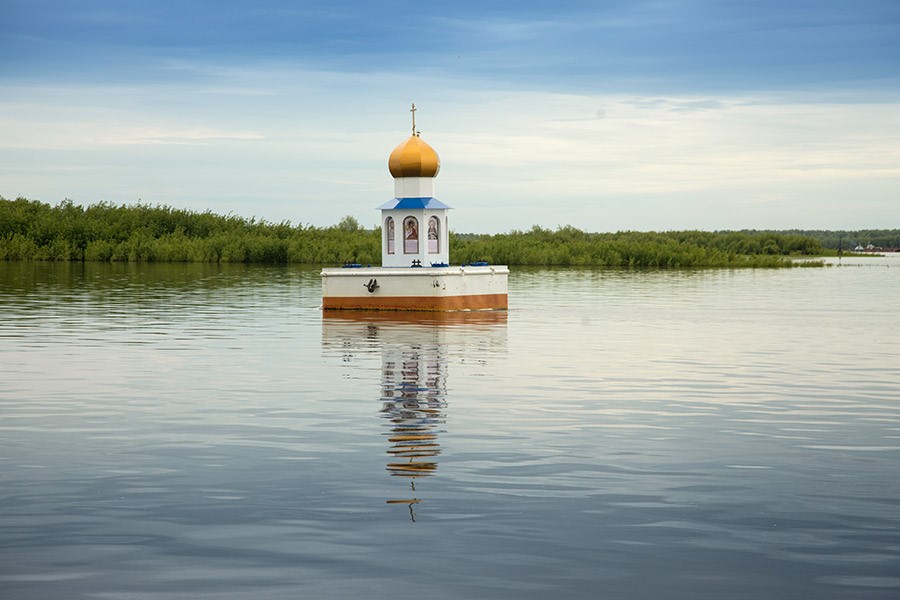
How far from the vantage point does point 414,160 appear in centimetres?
4831

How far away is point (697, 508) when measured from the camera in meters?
12.3

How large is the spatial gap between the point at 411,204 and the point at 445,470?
1356 inches

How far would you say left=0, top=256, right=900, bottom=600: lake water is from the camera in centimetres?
1003

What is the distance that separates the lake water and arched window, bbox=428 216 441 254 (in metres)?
15.5

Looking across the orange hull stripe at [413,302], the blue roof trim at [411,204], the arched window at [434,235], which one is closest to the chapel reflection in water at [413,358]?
the orange hull stripe at [413,302]

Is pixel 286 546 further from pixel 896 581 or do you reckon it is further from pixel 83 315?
pixel 83 315

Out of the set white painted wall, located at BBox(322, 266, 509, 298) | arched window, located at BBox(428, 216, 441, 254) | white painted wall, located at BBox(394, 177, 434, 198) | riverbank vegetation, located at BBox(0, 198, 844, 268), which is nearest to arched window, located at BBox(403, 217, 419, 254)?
A: arched window, located at BBox(428, 216, 441, 254)

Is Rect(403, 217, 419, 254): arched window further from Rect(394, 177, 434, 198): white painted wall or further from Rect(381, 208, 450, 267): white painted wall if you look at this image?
Rect(394, 177, 434, 198): white painted wall

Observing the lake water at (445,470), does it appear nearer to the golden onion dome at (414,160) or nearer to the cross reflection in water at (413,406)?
the cross reflection in water at (413,406)

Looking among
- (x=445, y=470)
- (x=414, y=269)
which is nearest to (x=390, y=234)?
(x=414, y=269)

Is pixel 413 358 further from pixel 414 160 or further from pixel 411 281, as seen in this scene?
pixel 414 160

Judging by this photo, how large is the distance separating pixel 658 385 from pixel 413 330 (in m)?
15.5

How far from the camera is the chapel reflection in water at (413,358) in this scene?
15.0 meters

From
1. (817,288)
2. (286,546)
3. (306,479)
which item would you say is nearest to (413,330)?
(306,479)
